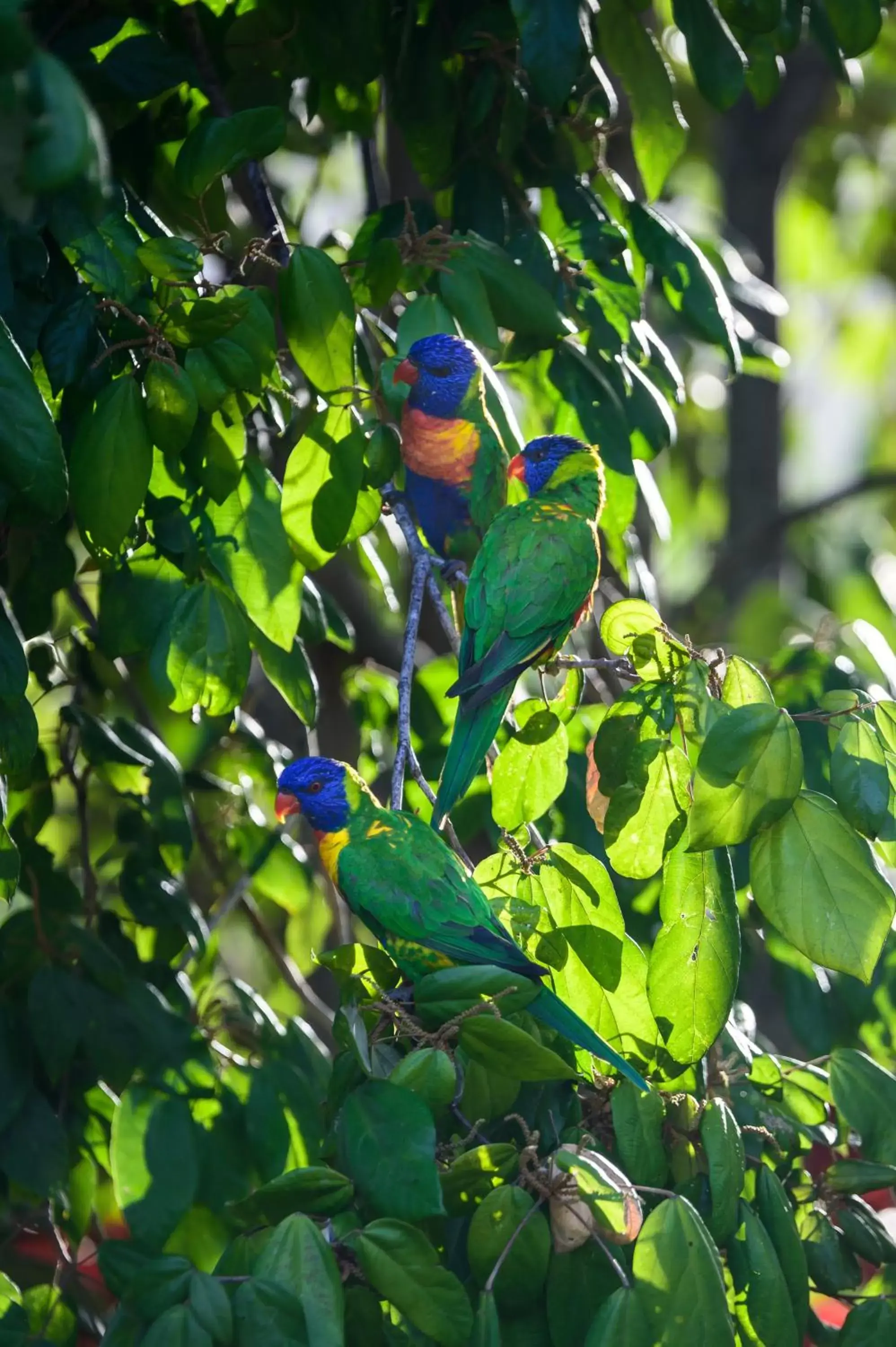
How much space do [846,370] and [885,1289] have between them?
514 centimetres

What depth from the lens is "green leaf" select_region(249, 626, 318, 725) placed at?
167 centimetres

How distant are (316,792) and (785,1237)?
0.86 meters

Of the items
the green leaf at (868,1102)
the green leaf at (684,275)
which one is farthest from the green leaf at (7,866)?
the green leaf at (684,275)

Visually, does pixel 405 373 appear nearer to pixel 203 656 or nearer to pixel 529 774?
pixel 203 656

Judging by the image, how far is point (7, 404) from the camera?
1.21 m

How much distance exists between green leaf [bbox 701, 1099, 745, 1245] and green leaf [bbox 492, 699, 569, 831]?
392 mm

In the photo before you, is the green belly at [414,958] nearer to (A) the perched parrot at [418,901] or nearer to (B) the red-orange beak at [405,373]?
(A) the perched parrot at [418,901]

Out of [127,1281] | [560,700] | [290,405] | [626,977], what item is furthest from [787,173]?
[127,1281]

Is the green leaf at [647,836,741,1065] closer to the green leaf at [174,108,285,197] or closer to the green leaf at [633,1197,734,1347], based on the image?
the green leaf at [633,1197,734,1347]

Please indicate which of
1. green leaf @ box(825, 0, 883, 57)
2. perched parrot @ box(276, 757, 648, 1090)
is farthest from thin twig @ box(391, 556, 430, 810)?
green leaf @ box(825, 0, 883, 57)

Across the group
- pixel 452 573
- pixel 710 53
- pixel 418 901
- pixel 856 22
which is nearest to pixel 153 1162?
pixel 418 901

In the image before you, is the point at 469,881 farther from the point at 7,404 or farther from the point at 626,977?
the point at 7,404

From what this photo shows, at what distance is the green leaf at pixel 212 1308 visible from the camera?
1.13 metres

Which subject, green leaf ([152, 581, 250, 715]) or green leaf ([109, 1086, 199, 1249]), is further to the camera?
green leaf ([109, 1086, 199, 1249])
